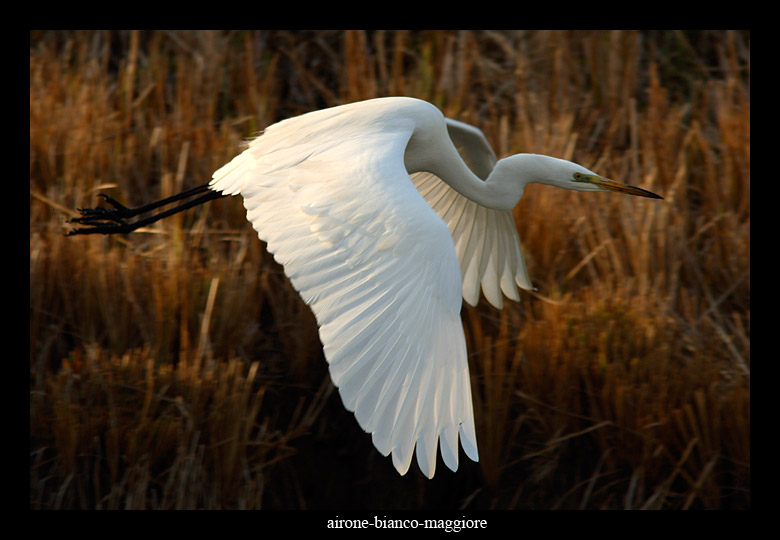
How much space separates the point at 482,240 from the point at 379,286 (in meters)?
1.26

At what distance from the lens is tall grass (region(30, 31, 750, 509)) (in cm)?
262

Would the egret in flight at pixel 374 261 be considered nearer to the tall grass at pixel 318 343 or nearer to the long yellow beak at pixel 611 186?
the long yellow beak at pixel 611 186

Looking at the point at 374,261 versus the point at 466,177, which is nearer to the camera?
the point at 374,261

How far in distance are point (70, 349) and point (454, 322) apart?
164 cm

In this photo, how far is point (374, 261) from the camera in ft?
6.39

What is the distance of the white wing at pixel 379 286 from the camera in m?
1.78

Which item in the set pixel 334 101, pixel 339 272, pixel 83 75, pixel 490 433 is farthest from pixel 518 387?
pixel 83 75

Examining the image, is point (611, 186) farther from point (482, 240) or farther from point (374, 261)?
point (374, 261)

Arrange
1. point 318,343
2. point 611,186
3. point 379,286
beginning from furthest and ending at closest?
point 318,343
point 611,186
point 379,286

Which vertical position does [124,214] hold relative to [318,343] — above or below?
above

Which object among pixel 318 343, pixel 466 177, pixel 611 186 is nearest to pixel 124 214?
pixel 318 343

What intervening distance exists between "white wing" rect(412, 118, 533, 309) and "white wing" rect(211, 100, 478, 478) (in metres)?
0.81

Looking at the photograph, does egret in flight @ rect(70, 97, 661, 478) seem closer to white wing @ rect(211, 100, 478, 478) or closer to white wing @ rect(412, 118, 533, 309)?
white wing @ rect(211, 100, 478, 478)

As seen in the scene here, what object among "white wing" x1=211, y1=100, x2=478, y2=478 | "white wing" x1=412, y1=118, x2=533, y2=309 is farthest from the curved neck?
"white wing" x1=211, y1=100, x2=478, y2=478
